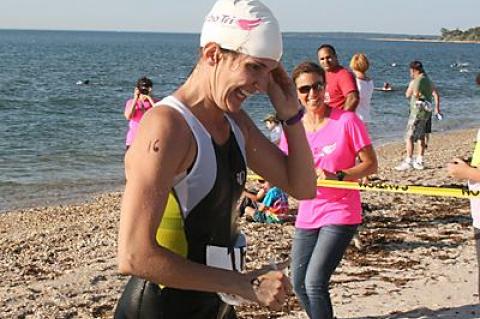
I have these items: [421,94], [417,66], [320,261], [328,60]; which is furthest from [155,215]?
[421,94]

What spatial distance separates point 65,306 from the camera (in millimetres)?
6578

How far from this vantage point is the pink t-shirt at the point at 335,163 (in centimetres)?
494

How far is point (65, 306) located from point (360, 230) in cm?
370

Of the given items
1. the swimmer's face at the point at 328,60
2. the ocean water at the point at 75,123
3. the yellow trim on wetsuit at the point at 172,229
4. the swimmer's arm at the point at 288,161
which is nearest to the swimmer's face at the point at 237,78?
the yellow trim on wetsuit at the point at 172,229

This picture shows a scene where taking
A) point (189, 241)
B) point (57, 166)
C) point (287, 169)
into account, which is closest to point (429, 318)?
point (287, 169)

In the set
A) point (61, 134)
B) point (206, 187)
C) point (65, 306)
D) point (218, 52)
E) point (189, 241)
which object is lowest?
point (61, 134)

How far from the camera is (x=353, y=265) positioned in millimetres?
7527

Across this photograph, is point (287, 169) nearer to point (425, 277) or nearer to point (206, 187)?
point (206, 187)

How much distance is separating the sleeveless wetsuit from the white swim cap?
9.4 inches

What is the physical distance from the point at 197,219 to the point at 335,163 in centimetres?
288

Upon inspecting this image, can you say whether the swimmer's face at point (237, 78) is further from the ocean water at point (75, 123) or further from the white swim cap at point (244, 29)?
the ocean water at point (75, 123)

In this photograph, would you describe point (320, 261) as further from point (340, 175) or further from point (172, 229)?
point (172, 229)

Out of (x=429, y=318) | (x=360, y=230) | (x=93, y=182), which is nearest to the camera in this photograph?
(x=429, y=318)

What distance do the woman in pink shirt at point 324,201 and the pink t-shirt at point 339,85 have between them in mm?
3292
